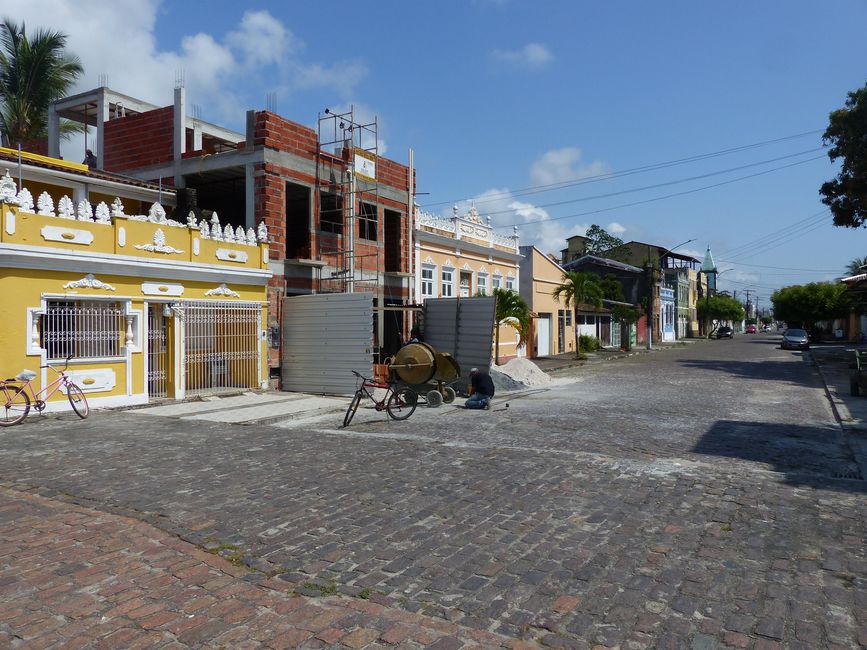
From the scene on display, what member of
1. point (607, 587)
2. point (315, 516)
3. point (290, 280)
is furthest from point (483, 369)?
point (607, 587)

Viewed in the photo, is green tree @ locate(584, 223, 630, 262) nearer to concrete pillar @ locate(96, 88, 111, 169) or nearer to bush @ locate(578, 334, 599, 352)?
bush @ locate(578, 334, 599, 352)

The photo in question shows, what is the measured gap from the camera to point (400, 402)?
12.8 m

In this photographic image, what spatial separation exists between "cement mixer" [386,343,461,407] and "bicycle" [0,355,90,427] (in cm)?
621

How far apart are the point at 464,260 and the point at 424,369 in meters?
13.7

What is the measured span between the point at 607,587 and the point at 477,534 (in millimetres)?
1370

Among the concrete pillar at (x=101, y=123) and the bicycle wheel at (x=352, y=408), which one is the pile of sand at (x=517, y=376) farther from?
the concrete pillar at (x=101, y=123)

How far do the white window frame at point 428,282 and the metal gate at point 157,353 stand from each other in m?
11.4

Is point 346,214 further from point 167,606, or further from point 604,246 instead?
point 604,246

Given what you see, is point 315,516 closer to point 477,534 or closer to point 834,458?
point 477,534

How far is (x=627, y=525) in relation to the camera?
19.1 feet

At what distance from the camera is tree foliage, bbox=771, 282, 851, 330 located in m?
60.8

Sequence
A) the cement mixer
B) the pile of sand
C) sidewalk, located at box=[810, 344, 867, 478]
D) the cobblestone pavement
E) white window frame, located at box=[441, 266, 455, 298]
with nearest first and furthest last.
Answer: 1. the cobblestone pavement
2. sidewalk, located at box=[810, 344, 867, 478]
3. the cement mixer
4. the pile of sand
5. white window frame, located at box=[441, 266, 455, 298]

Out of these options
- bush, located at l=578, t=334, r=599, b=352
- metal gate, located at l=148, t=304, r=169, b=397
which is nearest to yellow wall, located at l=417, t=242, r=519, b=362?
bush, located at l=578, t=334, r=599, b=352

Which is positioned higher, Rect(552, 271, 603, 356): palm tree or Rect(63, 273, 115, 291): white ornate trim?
Rect(552, 271, 603, 356): palm tree
